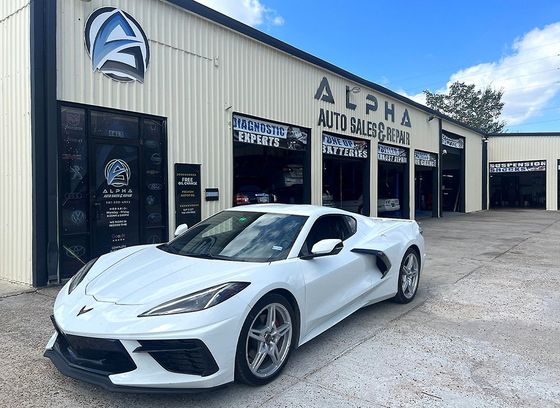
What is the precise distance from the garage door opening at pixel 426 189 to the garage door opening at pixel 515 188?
7.57m

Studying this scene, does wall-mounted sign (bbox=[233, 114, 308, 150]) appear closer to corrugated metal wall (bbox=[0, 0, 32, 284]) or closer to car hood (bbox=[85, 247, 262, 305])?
corrugated metal wall (bbox=[0, 0, 32, 284])

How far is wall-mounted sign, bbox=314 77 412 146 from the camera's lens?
12695 mm

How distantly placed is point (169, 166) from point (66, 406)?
5.65 meters

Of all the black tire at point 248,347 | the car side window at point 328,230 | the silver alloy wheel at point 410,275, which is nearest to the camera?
the black tire at point 248,347

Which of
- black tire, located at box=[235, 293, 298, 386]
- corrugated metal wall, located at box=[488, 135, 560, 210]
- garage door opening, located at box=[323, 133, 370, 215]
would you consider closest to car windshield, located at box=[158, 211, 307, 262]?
black tire, located at box=[235, 293, 298, 386]

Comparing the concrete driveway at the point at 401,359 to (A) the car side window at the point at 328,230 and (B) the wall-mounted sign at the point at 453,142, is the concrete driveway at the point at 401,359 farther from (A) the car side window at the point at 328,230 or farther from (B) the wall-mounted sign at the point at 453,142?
(B) the wall-mounted sign at the point at 453,142

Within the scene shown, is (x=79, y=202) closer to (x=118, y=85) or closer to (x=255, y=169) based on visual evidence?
(x=118, y=85)

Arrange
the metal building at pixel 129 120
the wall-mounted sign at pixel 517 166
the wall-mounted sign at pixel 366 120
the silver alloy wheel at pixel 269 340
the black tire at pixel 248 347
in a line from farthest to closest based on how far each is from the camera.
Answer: the wall-mounted sign at pixel 517 166, the wall-mounted sign at pixel 366 120, the metal building at pixel 129 120, the silver alloy wheel at pixel 269 340, the black tire at pixel 248 347

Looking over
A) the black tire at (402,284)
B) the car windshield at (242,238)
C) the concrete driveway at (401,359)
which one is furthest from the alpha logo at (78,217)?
the black tire at (402,284)

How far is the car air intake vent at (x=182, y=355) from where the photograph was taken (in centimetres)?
274

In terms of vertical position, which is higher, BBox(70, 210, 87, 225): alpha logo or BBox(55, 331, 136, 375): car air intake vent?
BBox(70, 210, 87, 225): alpha logo

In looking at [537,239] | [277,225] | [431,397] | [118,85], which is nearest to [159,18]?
[118,85]

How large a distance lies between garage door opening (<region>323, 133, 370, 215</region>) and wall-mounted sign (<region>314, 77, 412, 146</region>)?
383mm

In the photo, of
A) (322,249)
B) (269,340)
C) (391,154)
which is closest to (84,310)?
(269,340)
